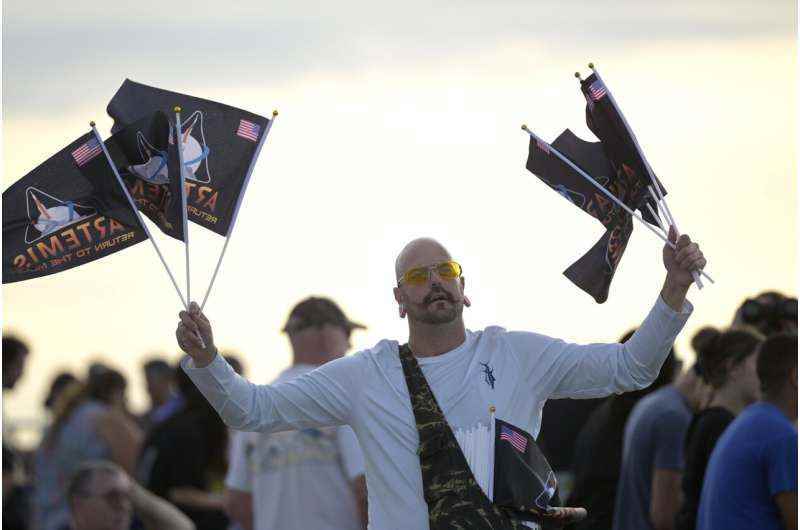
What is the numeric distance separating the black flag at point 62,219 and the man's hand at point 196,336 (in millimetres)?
730

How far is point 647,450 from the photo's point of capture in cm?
888

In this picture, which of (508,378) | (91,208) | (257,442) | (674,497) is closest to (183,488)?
(257,442)

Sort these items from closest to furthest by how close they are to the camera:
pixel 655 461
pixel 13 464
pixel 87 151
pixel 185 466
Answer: pixel 87 151 < pixel 655 461 < pixel 13 464 < pixel 185 466

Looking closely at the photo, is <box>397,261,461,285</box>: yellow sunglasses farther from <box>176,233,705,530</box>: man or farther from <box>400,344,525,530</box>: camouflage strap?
<box>400,344,525,530</box>: camouflage strap

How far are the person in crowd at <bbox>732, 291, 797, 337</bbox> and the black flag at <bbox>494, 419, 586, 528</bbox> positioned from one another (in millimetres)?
3230

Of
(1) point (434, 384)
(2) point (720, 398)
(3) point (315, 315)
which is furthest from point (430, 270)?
(2) point (720, 398)

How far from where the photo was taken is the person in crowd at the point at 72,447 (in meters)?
11.4

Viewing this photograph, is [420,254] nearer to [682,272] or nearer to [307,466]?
[682,272]

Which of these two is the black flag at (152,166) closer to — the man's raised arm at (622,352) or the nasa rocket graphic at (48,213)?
the nasa rocket graphic at (48,213)

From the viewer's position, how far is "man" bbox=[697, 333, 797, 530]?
24.4 feet

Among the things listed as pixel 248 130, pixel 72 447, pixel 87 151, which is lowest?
pixel 72 447

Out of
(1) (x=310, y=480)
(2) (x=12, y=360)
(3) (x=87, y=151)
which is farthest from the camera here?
(2) (x=12, y=360)

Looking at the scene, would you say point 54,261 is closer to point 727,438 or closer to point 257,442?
point 257,442

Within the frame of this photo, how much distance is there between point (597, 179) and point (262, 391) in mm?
1625
